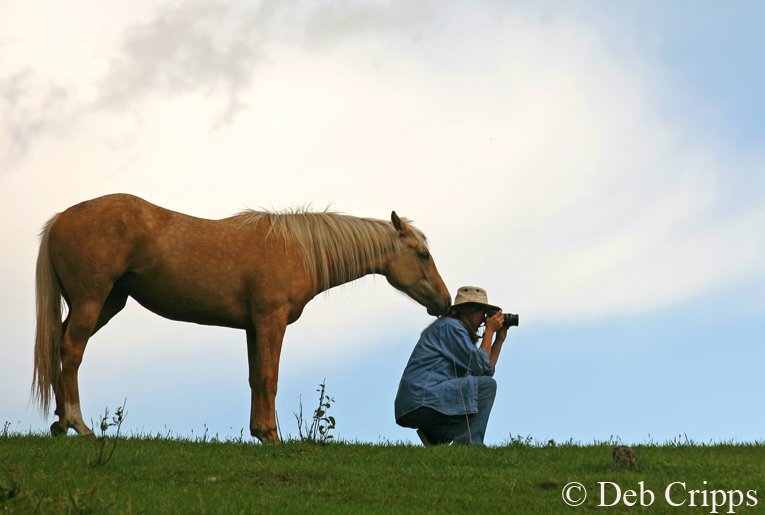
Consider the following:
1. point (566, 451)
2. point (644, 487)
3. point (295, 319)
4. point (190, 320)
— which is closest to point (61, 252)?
point (190, 320)

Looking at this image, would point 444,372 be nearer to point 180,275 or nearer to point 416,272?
point 416,272

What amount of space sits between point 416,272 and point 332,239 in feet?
3.69

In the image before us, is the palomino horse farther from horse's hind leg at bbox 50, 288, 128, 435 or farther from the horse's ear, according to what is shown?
the horse's ear

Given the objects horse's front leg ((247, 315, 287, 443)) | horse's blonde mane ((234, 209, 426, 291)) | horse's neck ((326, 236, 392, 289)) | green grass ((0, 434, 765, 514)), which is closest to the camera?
green grass ((0, 434, 765, 514))

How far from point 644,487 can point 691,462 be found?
47.8 inches

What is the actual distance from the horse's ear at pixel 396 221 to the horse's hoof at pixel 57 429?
4.21 meters

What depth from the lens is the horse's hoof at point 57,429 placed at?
10297mm

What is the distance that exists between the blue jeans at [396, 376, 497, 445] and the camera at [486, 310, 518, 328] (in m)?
0.87

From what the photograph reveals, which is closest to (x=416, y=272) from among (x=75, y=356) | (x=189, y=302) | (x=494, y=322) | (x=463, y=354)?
(x=494, y=322)

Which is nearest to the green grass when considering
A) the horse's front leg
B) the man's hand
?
the horse's front leg

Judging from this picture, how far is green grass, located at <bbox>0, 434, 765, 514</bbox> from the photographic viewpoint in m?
7.36

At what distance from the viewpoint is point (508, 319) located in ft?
35.6

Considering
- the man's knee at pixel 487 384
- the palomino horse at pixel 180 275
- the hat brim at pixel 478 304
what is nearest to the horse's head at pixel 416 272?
the palomino horse at pixel 180 275

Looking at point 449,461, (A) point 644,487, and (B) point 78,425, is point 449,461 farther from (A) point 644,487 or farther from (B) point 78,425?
(B) point 78,425
